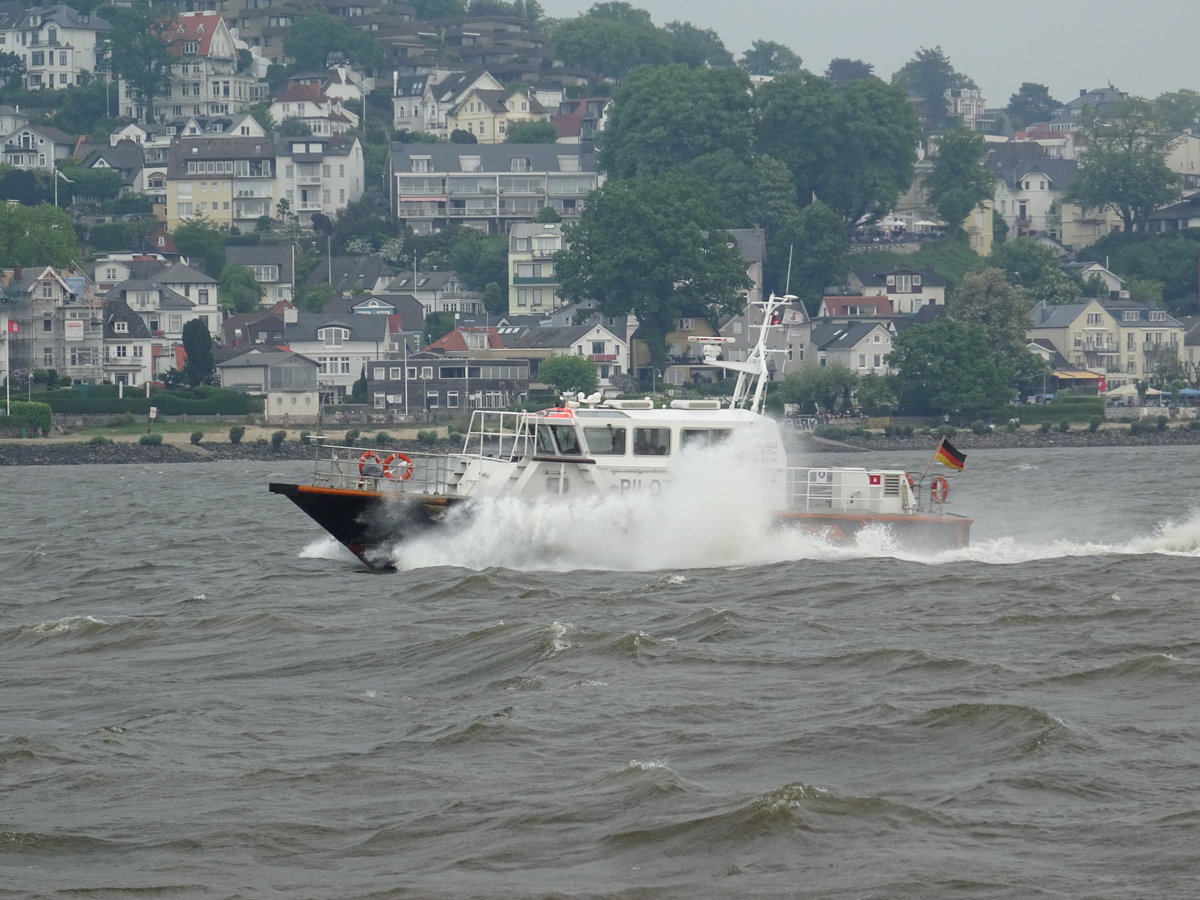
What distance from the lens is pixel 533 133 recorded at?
17838 centimetres

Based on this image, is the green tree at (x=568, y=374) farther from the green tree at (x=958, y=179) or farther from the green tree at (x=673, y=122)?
the green tree at (x=958, y=179)

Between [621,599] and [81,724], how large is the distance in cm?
1003

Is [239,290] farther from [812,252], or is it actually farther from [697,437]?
[697,437]

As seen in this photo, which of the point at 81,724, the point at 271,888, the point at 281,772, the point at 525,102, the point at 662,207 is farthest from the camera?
the point at 525,102

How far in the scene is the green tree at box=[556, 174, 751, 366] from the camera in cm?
12925

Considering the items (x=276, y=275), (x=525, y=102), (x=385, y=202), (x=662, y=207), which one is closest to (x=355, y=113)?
(x=525, y=102)

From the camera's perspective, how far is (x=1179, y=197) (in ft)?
551

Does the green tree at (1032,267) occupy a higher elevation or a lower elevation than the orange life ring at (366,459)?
higher

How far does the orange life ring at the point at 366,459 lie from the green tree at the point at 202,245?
372 ft

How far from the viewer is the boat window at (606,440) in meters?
35.3

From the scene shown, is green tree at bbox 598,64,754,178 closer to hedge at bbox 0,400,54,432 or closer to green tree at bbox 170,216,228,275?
green tree at bbox 170,216,228,275

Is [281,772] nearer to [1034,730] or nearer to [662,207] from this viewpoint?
[1034,730]

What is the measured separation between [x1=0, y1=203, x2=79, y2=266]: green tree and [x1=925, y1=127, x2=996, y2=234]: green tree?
211 feet

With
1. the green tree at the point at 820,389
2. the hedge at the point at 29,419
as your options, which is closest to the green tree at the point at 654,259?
the green tree at the point at 820,389
